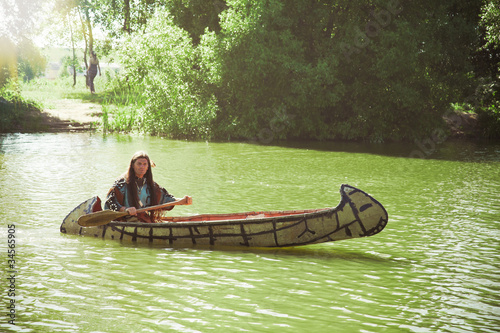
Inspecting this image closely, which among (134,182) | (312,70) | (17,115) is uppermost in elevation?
(312,70)

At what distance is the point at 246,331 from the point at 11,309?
2720 mm

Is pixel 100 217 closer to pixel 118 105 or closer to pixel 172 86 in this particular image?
pixel 172 86

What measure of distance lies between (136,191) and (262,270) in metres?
2.73

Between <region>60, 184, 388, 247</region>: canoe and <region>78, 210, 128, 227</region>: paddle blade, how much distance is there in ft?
0.54

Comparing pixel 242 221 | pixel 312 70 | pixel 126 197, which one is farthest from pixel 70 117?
pixel 242 221

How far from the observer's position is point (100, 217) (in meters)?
9.23

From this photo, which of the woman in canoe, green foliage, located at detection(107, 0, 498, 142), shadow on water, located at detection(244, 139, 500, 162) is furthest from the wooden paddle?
green foliage, located at detection(107, 0, 498, 142)

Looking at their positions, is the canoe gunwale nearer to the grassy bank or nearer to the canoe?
the canoe

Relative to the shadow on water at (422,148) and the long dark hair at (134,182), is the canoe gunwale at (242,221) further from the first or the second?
the shadow on water at (422,148)

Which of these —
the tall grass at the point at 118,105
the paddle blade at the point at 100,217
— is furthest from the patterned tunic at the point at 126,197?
the tall grass at the point at 118,105

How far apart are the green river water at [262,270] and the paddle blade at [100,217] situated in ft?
1.18

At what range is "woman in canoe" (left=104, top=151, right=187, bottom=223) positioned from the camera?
9.19m

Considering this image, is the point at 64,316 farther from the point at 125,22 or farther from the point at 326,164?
the point at 125,22

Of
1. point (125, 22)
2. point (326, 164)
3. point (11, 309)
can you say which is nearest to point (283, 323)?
point (11, 309)
